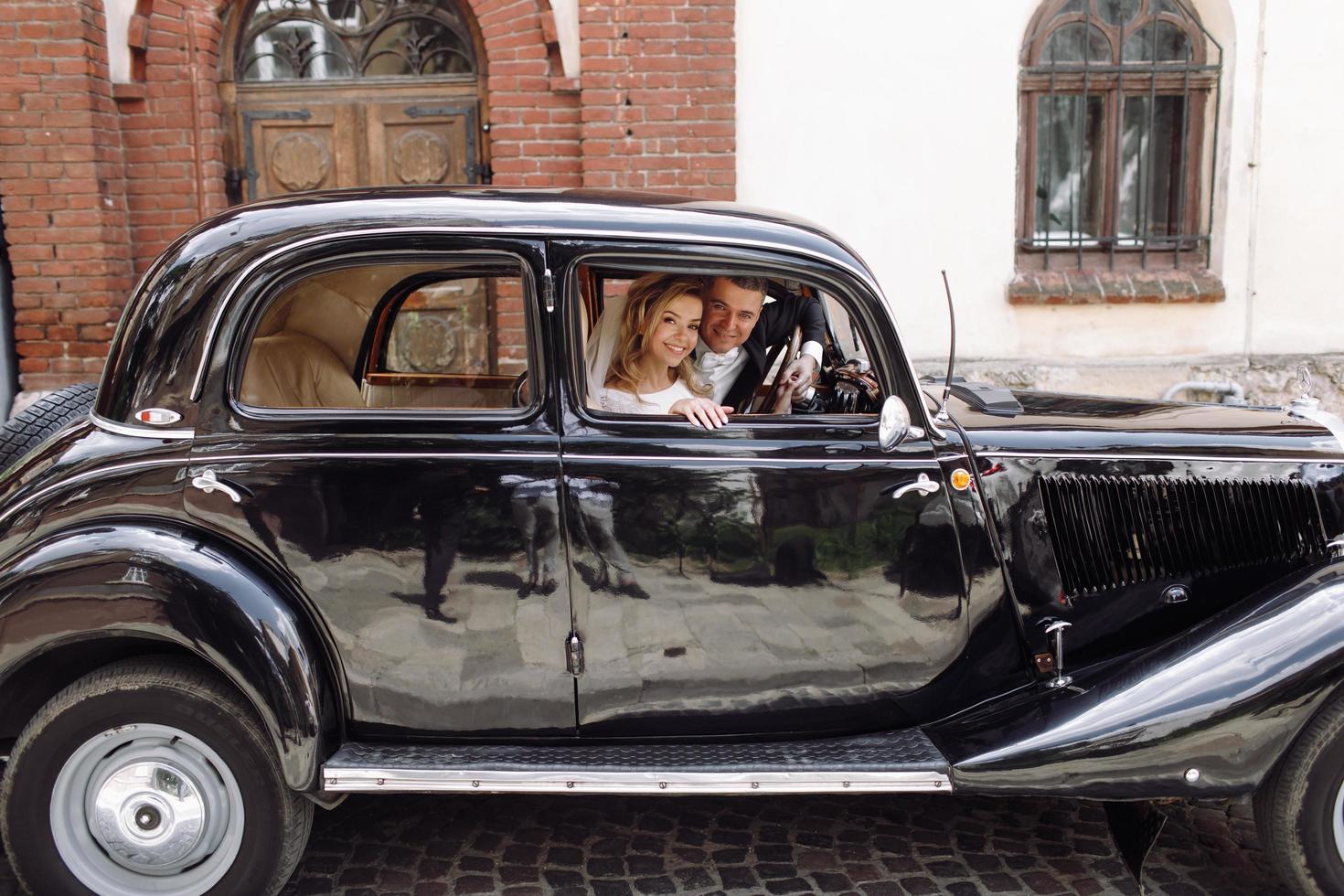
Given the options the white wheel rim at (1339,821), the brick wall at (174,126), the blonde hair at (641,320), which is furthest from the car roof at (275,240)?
the brick wall at (174,126)

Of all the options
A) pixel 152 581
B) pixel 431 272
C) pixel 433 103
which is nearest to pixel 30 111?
pixel 433 103

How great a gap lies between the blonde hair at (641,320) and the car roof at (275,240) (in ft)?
0.67

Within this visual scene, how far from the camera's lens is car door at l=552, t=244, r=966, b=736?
9.15 ft

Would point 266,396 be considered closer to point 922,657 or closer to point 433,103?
point 922,657

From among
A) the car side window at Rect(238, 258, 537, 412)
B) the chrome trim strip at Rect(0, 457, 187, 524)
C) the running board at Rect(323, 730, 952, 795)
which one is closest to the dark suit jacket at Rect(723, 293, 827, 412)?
the car side window at Rect(238, 258, 537, 412)

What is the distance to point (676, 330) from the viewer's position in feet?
9.93

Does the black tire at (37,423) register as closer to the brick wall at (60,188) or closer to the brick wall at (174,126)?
the brick wall at (174,126)

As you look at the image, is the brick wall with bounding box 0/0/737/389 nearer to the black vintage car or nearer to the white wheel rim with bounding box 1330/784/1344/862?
the black vintage car

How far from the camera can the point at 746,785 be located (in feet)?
8.71

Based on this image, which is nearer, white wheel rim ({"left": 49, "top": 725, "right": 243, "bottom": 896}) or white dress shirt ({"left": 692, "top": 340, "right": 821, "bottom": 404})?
white wheel rim ({"left": 49, "top": 725, "right": 243, "bottom": 896})

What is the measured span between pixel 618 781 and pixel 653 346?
1.23 metres

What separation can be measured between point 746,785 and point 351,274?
6.14ft

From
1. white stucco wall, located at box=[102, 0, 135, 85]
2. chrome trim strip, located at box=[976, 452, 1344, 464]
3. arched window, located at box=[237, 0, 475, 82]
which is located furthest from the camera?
arched window, located at box=[237, 0, 475, 82]

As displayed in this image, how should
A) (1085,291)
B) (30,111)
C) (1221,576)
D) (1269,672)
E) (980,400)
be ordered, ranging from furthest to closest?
(1085,291)
(30,111)
(980,400)
(1221,576)
(1269,672)
